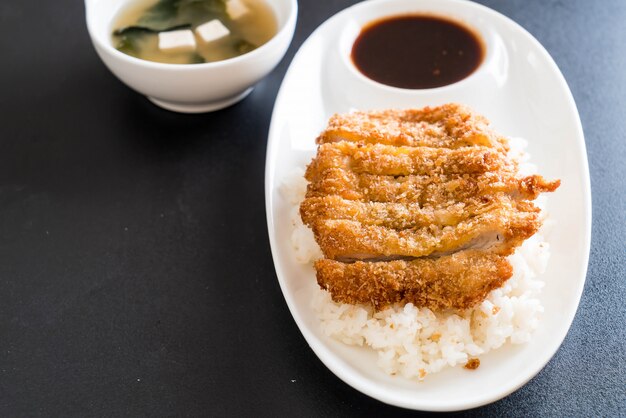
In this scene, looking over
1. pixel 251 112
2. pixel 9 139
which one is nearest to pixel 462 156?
pixel 251 112

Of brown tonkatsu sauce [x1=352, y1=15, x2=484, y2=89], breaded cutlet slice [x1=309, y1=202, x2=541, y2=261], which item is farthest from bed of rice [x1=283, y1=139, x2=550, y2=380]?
brown tonkatsu sauce [x1=352, y1=15, x2=484, y2=89]

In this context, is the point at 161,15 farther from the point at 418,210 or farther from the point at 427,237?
the point at 427,237

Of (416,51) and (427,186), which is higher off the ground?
(427,186)

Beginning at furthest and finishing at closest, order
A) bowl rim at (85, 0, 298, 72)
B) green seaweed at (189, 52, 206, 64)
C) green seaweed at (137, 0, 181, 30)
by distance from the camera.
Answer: green seaweed at (137, 0, 181, 30), green seaweed at (189, 52, 206, 64), bowl rim at (85, 0, 298, 72)

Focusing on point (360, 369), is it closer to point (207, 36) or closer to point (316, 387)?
point (316, 387)

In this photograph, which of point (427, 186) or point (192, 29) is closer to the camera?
Answer: point (427, 186)

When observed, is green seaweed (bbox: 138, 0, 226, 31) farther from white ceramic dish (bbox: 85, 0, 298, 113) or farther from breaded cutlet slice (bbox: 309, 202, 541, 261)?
breaded cutlet slice (bbox: 309, 202, 541, 261)

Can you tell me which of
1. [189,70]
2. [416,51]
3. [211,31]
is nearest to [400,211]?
[189,70]

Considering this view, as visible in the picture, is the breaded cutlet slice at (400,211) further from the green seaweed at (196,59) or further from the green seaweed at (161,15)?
the green seaweed at (161,15)
